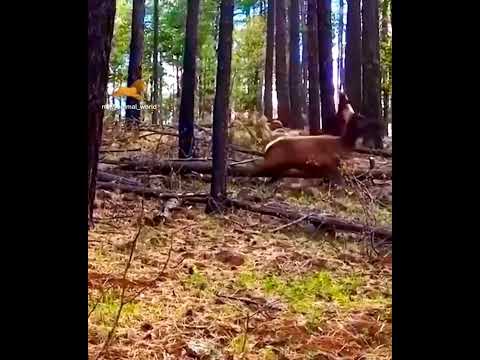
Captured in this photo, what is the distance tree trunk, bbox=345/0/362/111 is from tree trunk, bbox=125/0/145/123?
1.52ft

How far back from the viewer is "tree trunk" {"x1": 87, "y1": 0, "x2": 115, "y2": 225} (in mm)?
954

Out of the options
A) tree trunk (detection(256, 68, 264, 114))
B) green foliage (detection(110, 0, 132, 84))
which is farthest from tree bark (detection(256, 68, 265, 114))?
green foliage (detection(110, 0, 132, 84))

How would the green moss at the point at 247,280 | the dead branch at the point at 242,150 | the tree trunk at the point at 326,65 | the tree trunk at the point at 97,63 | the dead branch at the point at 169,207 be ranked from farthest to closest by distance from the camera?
1. the dead branch at the point at 242,150
2. the dead branch at the point at 169,207
3. the tree trunk at the point at 326,65
4. the green moss at the point at 247,280
5. the tree trunk at the point at 97,63

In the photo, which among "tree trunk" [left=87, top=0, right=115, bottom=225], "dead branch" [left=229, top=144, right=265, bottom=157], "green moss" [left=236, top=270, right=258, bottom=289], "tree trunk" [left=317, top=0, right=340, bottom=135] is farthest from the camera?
"dead branch" [left=229, top=144, right=265, bottom=157]

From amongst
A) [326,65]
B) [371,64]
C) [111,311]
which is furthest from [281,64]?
[111,311]

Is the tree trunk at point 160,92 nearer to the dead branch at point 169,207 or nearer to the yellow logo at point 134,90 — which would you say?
the yellow logo at point 134,90

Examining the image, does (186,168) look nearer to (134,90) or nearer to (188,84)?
(188,84)

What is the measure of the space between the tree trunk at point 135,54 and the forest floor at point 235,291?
170 millimetres

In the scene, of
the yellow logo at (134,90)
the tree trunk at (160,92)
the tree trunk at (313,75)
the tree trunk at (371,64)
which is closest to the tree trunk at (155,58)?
the tree trunk at (160,92)

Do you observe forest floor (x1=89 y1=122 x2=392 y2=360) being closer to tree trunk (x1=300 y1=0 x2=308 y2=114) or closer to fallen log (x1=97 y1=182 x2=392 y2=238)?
fallen log (x1=97 y1=182 x2=392 y2=238)

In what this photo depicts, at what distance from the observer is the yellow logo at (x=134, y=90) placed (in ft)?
3.48

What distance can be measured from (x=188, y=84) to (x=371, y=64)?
53 cm
